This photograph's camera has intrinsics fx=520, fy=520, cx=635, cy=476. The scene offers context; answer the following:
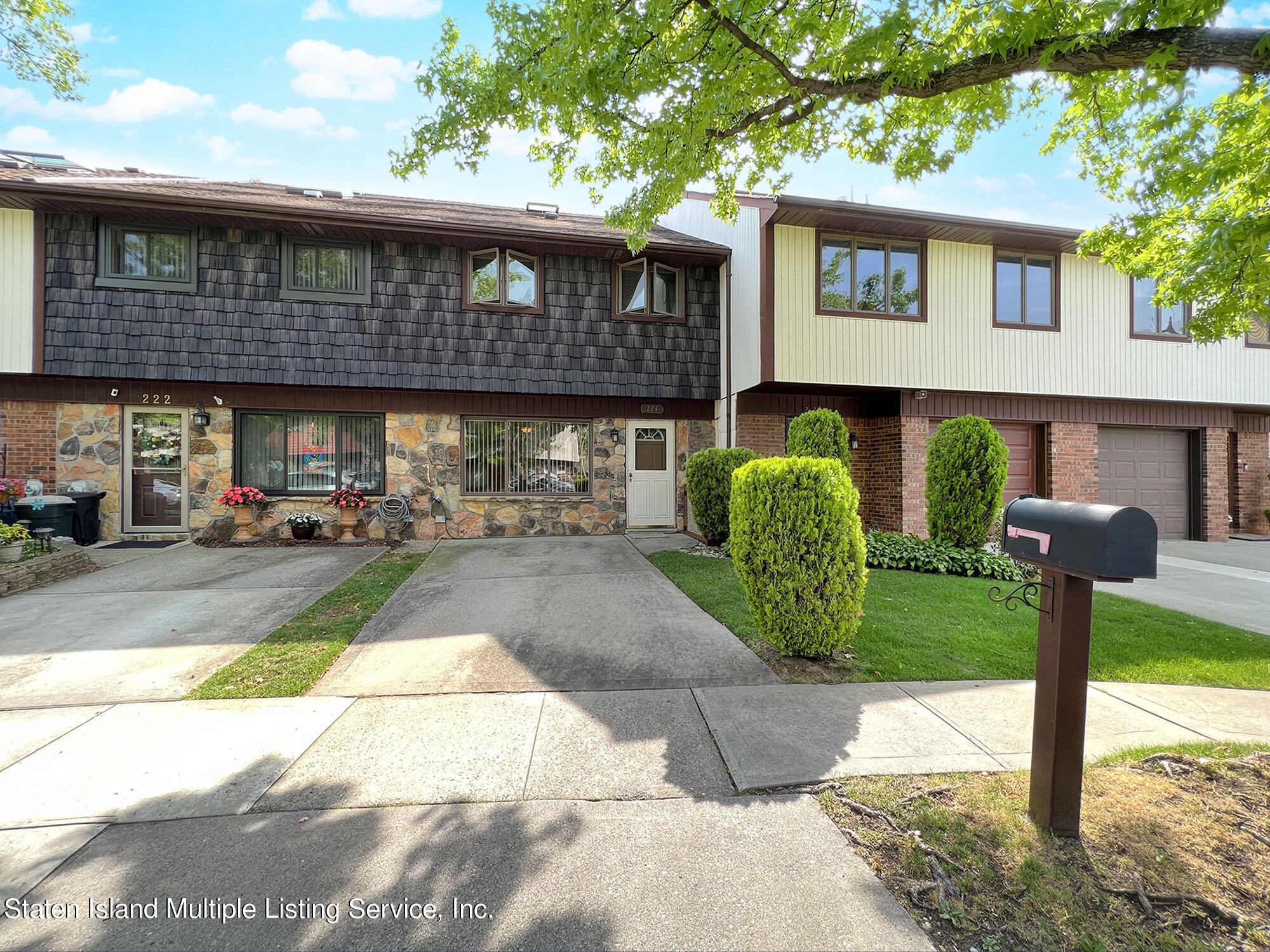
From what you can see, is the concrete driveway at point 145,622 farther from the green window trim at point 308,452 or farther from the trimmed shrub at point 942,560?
the trimmed shrub at point 942,560

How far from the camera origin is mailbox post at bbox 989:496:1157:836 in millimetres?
1943

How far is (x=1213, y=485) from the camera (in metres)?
10.6

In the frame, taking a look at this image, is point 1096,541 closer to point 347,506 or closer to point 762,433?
point 762,433

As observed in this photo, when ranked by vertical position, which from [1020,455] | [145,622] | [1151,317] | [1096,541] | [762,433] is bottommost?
[145,622]

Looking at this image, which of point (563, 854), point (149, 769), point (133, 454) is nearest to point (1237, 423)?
point (563, 854)

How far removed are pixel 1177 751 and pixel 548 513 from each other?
331 inches

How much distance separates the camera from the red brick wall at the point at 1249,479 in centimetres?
1109

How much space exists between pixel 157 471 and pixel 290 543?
8.80ft

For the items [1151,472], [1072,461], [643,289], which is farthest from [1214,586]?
[643,289]

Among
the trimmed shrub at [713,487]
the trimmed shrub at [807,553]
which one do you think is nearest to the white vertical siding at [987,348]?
the trimmed shrub at [713,487]

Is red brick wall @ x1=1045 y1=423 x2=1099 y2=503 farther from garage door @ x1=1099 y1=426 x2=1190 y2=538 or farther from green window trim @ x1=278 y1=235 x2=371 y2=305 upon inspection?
green window trim @ x1=278 y1=235 x2=371 y2=305

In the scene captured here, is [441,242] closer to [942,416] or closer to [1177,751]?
[942,416]

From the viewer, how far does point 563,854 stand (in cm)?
199

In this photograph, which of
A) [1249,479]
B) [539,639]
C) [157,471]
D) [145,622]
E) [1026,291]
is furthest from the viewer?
[1249,479]
